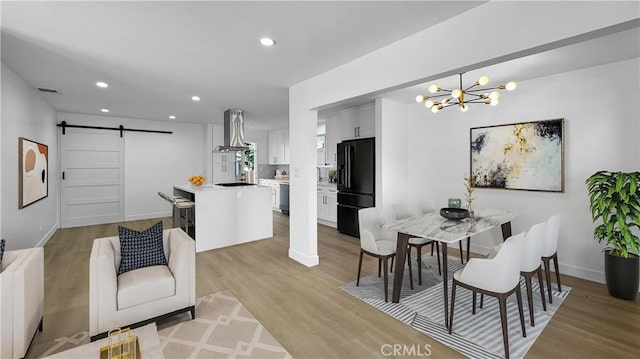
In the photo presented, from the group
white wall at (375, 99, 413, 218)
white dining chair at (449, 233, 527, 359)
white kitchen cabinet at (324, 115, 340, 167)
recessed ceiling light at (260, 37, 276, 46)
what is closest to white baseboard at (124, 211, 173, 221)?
white kitchen cabinet at (324, 115, 340, 167)

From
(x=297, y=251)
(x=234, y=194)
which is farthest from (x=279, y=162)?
(x=297, y=251)

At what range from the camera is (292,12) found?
82.4 inches

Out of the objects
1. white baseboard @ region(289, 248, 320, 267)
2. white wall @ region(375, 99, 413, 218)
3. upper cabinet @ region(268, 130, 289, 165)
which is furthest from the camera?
upper cabinet @ region(268, 130, 289, 165)

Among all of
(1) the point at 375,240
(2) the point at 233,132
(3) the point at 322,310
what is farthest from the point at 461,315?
(2) the point at 233,132

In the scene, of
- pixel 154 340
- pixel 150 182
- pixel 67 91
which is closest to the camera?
pixel 154 340

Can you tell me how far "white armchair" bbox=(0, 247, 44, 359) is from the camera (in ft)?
5.67

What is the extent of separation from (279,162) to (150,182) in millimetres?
3451

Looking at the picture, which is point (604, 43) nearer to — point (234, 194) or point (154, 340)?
point (154, 340)

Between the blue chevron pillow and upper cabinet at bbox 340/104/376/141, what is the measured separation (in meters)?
3.66

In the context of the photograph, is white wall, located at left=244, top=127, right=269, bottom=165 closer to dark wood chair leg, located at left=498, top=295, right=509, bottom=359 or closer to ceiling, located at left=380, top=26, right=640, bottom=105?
ceiling, located at left=380, top=26, right=640, bottom=105

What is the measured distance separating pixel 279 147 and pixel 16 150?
5732mm

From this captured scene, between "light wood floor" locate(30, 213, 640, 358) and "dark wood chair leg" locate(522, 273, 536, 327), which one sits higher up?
"dark wood chair leg" locate(522, 273, 536, 327)

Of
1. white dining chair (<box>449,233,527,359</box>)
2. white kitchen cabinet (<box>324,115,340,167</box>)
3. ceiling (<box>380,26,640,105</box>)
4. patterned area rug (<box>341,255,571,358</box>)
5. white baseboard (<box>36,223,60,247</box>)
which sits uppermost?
ceiling (<box>380,26,640,105</box>)

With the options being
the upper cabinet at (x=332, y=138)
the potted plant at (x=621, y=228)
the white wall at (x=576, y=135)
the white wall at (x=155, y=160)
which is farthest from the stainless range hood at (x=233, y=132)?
the potted plant at (x=621, y=228)
